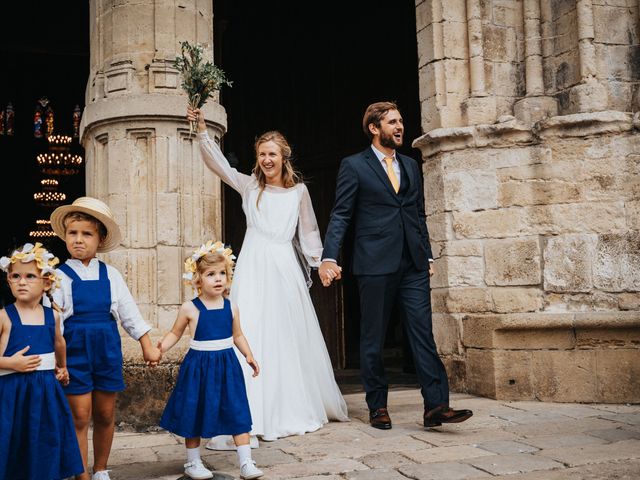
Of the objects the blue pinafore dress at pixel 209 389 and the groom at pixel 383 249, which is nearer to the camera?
the blue pinafore dress at pixel 209 389

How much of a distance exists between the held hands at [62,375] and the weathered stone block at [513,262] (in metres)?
3.49

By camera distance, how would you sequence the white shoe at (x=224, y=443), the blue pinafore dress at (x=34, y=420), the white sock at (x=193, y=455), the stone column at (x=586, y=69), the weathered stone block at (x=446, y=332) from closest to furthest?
the blue pinafore dress at (x=34, y=420)
the white sock at (x=193, y=455)
the white shoe at (x=224, y=443)
the stone column at (x=586, y=69)
the weathered stone block at (x=446, y=332)

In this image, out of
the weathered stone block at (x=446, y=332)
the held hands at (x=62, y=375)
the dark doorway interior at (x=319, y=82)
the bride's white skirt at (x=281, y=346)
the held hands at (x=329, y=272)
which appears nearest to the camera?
the held hands at (x=62, y=375)

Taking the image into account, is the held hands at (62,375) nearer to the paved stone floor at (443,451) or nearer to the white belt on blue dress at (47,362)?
the white belt on blue dress at (47,362)

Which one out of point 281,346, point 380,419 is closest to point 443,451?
point 380,419

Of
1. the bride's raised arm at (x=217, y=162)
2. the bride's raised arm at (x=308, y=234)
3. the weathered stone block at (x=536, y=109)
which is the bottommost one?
the bride's raised arm at (x=308, y=234)

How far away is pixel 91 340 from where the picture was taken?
3184 millimetres

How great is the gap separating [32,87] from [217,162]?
14.4m

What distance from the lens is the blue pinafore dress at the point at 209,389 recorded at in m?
3.23

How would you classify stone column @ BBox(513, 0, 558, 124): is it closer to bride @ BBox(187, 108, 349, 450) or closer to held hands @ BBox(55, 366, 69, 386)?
bride @ BBox(187, 108, 349, 450)

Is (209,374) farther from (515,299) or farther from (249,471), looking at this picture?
(515,299)

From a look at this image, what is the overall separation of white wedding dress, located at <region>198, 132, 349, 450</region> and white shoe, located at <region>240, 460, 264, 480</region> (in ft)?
2.86

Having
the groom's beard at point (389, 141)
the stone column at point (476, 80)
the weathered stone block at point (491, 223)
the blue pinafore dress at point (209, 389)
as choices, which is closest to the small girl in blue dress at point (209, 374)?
the blue pinafore dress at point (209, 389)

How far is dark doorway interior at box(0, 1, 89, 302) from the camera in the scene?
10359 millimetres
